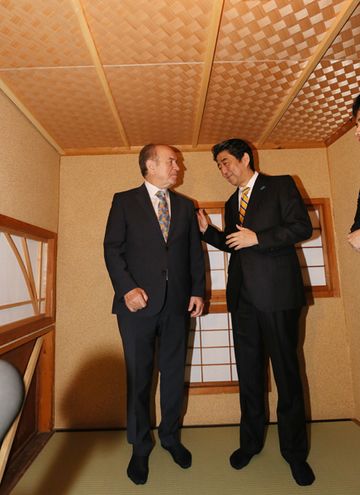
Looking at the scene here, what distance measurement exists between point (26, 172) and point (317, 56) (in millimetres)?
2064

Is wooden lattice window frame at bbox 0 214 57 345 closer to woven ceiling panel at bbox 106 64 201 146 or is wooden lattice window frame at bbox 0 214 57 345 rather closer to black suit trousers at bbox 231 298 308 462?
woven ceiling panel at bbox 106 64 201 146

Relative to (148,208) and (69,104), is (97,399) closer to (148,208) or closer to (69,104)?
(148,208)

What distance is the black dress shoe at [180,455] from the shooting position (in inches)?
74.6

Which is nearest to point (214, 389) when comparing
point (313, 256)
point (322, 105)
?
point (313, 256)

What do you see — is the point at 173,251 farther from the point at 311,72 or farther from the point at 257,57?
the point at 311,72

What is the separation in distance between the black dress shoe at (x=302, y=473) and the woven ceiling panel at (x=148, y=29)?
2.46 metres

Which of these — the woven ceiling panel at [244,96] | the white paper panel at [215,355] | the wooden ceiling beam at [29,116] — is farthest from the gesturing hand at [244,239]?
the wooden ceiling beam at [29,116]

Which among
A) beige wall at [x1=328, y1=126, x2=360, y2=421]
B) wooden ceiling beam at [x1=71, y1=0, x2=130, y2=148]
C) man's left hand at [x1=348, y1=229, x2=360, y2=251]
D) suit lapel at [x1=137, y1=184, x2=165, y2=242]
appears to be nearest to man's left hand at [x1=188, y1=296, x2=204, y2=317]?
suit lapel at [x1=137, y1=184, x2=165, y2=242]

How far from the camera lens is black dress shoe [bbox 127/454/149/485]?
1.76 metres

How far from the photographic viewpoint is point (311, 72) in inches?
71.2

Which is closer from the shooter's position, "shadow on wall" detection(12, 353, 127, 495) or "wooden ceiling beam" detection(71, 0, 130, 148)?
"wooden ceiling beam" detection(71, 0, 130, 148)

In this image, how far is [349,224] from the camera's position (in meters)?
2.47

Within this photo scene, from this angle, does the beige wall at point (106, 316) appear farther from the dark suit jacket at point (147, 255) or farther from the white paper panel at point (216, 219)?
the dark suit jacket at point (147, 255)

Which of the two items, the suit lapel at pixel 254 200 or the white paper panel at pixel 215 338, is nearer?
the suit lapel at pixel 254 200
